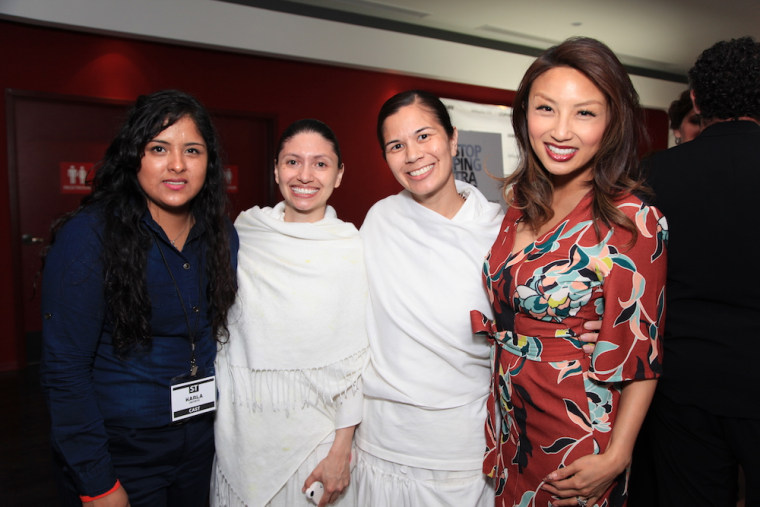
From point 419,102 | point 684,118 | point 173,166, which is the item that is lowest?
point 173,166

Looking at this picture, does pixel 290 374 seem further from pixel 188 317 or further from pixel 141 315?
pixel 141 315

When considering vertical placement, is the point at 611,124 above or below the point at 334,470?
above

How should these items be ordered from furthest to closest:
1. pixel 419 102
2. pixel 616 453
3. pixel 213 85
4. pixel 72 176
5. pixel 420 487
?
1. pixel 213 85
2. pixel 72 176
3. pixel 419 102
4. pixel 420 487
5. pixel 616 453

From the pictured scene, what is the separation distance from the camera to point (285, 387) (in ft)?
5.48

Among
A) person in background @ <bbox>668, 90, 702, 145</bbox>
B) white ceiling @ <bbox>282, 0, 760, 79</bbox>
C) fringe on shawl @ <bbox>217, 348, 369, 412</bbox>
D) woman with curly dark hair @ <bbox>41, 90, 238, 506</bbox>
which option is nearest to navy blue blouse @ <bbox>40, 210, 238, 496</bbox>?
woman with curly dark hair @ <bbox>41, 90, 238, 506</bbox>

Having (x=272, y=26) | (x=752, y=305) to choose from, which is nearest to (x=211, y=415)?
(x=752, y=305)

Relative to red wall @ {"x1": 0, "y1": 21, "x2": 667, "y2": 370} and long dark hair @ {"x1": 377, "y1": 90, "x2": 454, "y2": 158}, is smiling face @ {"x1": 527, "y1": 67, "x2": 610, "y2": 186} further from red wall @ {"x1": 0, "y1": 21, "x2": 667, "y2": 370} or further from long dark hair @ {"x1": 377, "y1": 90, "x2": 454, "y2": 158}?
red wall @ {"x1": 0, "y1": 21, "x2": 667, "y2": 370}

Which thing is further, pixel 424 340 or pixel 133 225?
Result: pixel 424 340

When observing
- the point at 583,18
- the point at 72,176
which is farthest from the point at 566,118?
the point at 583,18

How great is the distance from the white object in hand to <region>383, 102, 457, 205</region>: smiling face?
1.02m

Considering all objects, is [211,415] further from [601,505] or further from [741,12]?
[741,12]

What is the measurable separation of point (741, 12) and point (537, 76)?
648 centimetres

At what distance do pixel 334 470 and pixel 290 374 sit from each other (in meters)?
0.35

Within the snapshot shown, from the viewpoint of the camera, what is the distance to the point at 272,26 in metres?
5.31
